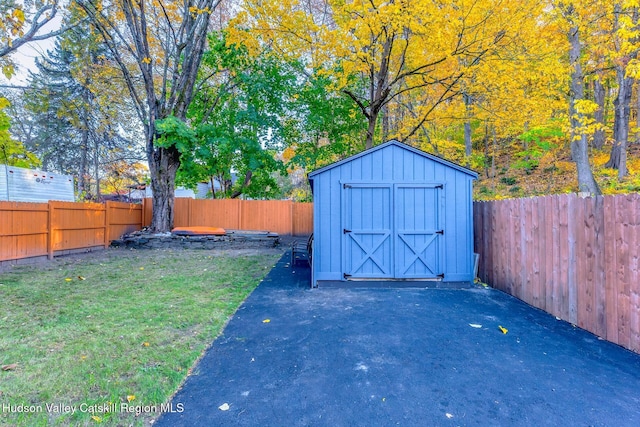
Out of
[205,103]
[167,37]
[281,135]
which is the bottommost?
[281,135]

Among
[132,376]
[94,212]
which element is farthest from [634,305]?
[94,212]

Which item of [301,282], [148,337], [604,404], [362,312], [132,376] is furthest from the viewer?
[301,282]

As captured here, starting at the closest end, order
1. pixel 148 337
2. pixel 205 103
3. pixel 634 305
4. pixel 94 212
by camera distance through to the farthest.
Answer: pixel 634 305
pixel 148 337
pixel 94 212
pixel 205 103

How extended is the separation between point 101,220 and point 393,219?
957 centimetres

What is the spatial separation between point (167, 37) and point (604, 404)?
14.2 metres

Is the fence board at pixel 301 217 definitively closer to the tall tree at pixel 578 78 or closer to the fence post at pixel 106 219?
the fence post at pixel 106 219

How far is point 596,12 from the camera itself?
8898 mm

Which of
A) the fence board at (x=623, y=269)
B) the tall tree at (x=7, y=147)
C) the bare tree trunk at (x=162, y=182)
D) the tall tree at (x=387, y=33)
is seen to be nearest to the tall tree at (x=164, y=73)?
the bare tree trunk at (x=162, y=182)

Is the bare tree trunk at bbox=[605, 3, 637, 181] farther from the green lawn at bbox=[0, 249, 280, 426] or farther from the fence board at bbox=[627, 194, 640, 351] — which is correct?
the green lawn at bbox=[0, 249, 280, 426]

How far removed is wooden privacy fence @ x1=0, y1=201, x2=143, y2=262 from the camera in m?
7.06

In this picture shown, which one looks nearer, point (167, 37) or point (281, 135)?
point (167, 37)

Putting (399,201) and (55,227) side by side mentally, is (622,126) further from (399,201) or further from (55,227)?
(55,227)

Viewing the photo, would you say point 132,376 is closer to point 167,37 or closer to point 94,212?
point 94,212

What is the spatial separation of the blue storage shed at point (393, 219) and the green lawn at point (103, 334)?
1.75 meters
